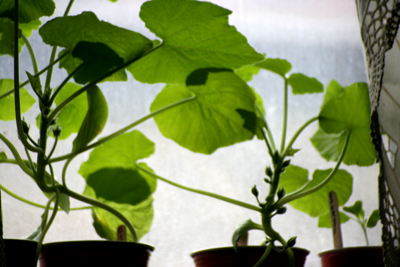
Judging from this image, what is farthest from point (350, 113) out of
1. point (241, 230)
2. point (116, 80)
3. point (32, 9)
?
point (32, 9)

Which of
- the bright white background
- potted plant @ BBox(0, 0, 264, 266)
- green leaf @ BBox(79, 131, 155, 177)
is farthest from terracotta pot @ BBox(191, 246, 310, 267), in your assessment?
the bright white background

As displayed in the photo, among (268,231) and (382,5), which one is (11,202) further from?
(382,5)

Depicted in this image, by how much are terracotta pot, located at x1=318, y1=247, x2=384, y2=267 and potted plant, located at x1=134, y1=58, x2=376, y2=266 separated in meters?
0.10

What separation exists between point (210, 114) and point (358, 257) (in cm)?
35

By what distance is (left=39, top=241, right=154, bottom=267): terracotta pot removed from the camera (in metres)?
0.41

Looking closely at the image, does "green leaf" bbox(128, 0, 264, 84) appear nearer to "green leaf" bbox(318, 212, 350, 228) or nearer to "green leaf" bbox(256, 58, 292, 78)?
"green leaf" bbox(256, 58, 292, 78)

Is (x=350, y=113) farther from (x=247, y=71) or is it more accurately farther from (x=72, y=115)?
(x=72, y=115)

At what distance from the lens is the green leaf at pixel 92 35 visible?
1.38 ft

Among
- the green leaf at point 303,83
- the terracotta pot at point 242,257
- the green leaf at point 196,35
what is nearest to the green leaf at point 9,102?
the green leaf at point 196,35

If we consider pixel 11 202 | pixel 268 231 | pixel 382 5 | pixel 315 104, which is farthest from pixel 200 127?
pixel 315 104

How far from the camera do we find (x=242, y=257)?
49 centimetres

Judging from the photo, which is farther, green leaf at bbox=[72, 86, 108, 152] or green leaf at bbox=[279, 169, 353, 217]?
green leaf at bbox=[279, 169, 353, 217]

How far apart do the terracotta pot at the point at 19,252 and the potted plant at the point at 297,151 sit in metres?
0.24

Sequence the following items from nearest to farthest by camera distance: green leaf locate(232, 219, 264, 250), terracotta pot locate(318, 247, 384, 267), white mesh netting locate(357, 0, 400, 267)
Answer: white mesh netting locate(357, 0, 400, 267), green leaf locate(232, 219, 264, 250), terracotta pot locate(318, 247, 384, 267)
